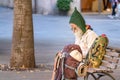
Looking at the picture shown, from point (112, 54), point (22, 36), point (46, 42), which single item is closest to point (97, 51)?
point (112, 54)

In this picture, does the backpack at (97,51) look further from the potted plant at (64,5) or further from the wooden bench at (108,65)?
the potted plant at (64,5)

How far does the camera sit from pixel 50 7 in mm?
29266

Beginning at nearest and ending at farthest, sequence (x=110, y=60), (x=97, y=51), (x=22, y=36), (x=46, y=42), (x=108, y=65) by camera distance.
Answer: (x=97, y=51) < (x=108, y=65) < (x=110, y=60) < (x=22, y=36) < (x=46, y=42)

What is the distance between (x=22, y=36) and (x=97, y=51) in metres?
3.89

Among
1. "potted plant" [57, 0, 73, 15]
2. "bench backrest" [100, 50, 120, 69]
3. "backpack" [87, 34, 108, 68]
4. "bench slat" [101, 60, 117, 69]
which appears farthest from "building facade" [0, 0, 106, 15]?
"backpack" [87, 34, 108, 68]

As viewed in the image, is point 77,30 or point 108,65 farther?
point 108,65

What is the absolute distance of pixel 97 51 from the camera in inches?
261

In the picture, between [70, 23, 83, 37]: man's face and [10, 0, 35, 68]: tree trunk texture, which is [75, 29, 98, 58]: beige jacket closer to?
[70, 23, 83, 37]: man's face

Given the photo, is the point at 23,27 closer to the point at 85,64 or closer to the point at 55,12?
the point at 85,64

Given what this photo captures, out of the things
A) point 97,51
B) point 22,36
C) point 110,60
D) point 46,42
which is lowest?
point 46,42

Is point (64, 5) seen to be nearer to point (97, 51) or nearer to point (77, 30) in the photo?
point (77, 30)

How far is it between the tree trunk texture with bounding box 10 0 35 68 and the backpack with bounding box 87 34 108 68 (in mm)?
3764

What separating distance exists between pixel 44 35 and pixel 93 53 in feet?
36.8

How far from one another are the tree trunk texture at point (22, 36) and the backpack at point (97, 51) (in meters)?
3.76
